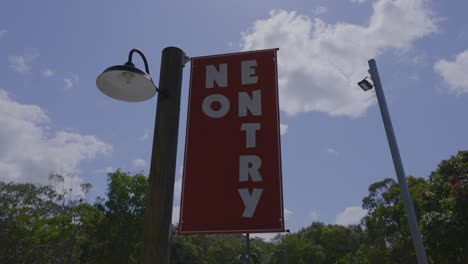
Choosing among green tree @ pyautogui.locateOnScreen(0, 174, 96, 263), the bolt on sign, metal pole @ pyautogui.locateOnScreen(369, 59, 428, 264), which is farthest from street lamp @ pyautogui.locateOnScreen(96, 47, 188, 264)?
green tree @ pyautogui.locateOnScreen(0, 174, 96, 263)

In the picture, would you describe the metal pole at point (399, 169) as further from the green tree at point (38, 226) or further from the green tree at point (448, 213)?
the green tree at point (38, 226)

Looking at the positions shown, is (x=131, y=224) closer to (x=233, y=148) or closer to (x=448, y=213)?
(x=448, y=213)

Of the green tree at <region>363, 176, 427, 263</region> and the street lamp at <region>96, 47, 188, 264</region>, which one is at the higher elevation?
the green tree at <region>363, 176, 427, 263</region>

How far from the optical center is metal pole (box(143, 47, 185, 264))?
348 centimetres

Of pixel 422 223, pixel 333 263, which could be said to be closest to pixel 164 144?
pixel 422 223

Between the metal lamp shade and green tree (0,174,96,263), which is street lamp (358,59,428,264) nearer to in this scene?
the metal lamp shade

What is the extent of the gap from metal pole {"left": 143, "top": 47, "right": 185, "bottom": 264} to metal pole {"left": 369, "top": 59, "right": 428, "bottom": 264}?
17.0ft

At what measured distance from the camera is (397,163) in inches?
312

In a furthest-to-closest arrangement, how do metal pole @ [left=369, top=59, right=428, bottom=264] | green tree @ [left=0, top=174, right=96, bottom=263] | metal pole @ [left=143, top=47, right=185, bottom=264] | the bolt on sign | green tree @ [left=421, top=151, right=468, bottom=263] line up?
green tree @ [left=0, top=174, right=96, bottom=263], green tree @ [left=421, top=151, right=468, bottom=263], metal pole @ [left=369, top=59, right=428, bottom=264], the bolt on sign, metal pole @ [left=143, top=47, right=185, bottom=264]

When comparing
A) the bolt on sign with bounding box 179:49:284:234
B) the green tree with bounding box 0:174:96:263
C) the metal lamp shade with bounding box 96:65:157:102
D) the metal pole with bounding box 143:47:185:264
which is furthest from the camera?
the green tree with bounding box 0:174:96:263

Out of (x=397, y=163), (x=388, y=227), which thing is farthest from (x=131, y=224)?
(x=397, y=163)

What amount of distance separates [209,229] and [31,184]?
3584 cm

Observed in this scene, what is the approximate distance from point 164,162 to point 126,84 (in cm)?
87

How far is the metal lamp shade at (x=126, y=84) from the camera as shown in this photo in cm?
382
